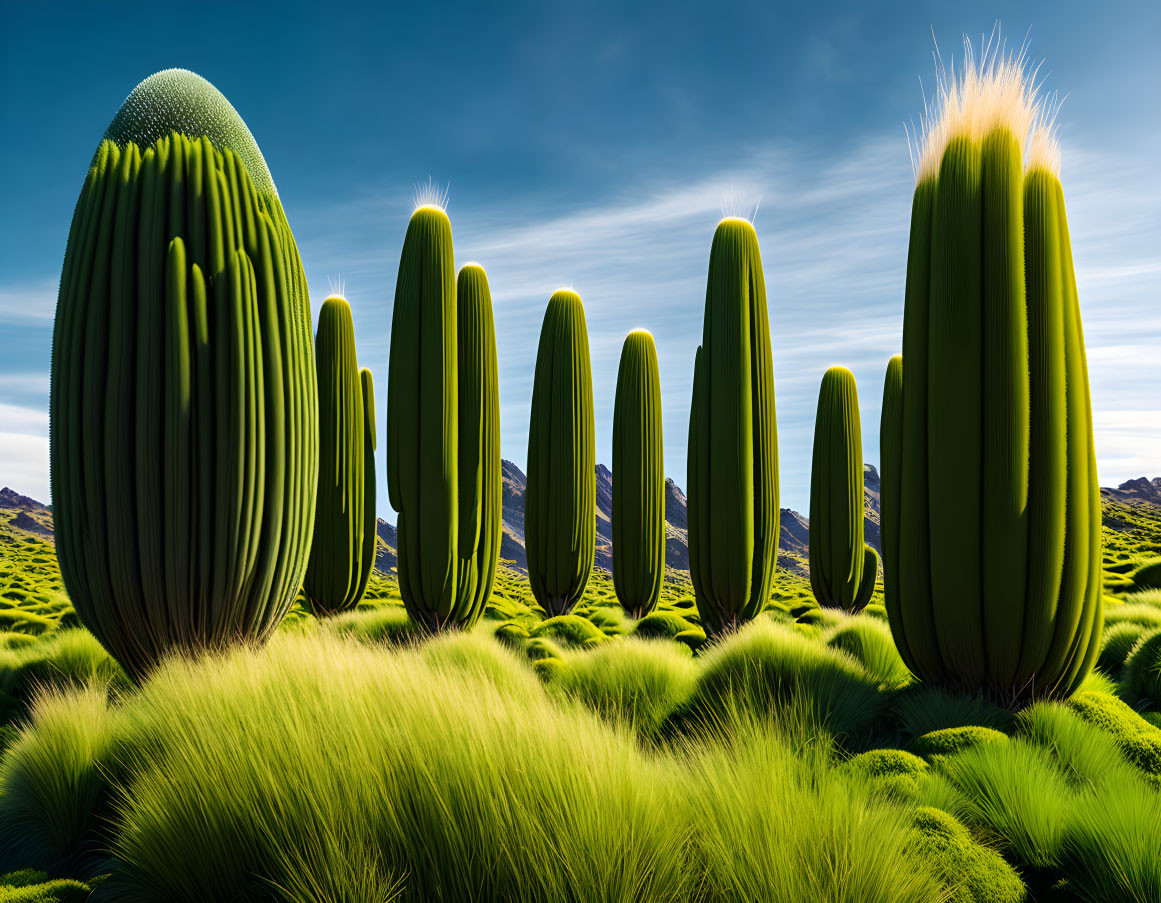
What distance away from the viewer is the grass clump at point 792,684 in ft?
14.2

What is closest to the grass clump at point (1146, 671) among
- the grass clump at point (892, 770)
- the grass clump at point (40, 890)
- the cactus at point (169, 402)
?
the grass clump at point (892, 770)

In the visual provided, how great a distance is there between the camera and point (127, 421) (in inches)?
155

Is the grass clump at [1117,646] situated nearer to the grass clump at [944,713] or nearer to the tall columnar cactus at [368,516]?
the grass clump at [944,713]

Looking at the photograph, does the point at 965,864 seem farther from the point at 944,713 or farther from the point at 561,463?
the point at 561,463

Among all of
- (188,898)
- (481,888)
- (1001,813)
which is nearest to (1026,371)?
(1001,813)

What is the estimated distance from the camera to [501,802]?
7.04ft

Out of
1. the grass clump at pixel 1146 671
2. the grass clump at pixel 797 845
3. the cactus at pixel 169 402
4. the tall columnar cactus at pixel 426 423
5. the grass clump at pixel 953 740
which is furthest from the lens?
the tall columnar cactus at pixel 426 423

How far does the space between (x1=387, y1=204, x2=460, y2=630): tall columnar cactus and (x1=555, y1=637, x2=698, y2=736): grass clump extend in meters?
2.83

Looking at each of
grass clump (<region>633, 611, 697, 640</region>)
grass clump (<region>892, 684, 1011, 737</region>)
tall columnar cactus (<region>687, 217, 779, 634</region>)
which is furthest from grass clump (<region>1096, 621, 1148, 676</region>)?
grass clump (<region>633, 611, 697, 640</region>)

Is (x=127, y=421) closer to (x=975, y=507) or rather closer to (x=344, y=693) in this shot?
(x=344, y=693)

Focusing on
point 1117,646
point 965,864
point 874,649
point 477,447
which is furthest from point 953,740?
point 477,447

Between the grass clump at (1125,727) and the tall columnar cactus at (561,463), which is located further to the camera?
the tall columnar cactus at (561,463)

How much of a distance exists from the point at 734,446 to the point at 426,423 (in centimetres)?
371

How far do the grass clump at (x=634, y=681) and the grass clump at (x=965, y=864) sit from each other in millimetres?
2013
